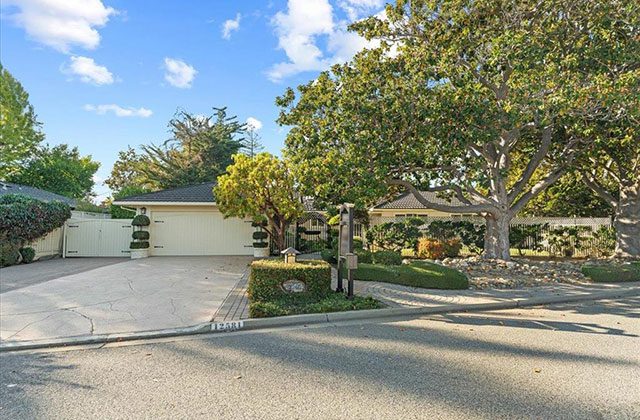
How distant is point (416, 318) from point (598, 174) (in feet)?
48.1

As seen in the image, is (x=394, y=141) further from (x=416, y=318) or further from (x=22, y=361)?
(x=22, y=361)

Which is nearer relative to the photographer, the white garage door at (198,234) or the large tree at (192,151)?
the white garage door at (198,234)

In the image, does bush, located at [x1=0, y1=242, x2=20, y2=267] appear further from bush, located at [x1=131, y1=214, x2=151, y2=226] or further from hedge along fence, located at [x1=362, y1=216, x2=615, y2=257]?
hedge along fence, located at [x1=362, y1=216, x2=615, y2=257]

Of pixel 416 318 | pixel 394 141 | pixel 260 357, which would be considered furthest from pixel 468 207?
pixel 260 357

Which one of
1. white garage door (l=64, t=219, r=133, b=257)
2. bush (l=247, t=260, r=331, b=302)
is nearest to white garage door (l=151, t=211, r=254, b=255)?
white garage door (l=64, t=219, r=133, b=257)

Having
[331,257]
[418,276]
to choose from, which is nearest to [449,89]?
[418,276]

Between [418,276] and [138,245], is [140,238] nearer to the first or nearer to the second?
[138,245]

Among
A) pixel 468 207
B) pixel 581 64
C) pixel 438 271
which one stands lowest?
pixel 438 271

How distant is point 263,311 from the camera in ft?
18.7

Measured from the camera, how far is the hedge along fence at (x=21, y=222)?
11844 mm

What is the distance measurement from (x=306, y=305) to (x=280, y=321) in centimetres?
74

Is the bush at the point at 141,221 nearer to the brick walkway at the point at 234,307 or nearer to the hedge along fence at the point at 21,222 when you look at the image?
the hedge along fence at the point at 21,222

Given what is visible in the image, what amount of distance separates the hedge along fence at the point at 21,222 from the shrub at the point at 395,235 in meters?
12.9

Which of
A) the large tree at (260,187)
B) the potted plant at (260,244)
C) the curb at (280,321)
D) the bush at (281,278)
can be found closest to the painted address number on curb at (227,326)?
the curb at (280,321)
